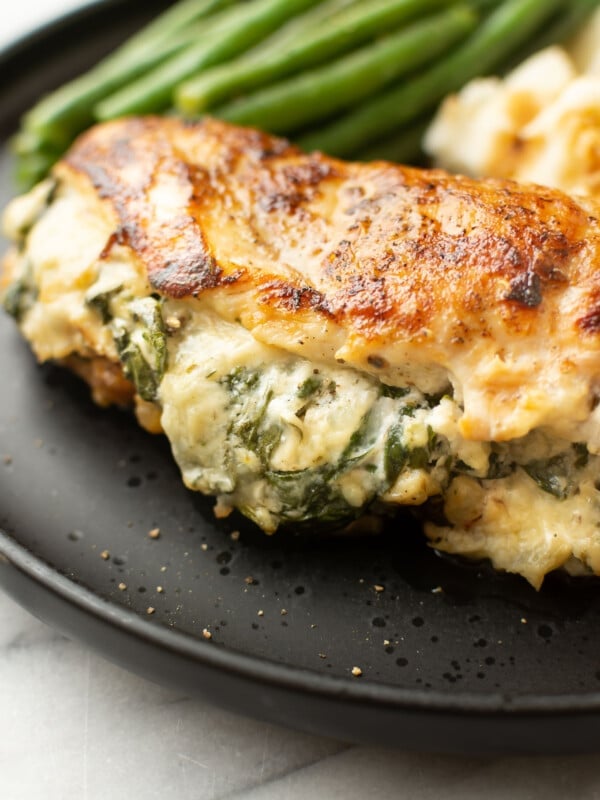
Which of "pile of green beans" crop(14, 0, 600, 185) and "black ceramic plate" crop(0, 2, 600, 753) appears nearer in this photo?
"black ceramic plate" crop(0, 2, 600, 753)

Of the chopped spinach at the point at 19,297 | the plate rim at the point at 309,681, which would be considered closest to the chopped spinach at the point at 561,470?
the plate rim at the point at 309,681

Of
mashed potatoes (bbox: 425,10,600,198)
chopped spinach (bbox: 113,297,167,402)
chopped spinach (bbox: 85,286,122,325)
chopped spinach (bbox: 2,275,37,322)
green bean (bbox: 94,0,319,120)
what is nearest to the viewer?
chopped spinach (bbox: 113,297,167,402)

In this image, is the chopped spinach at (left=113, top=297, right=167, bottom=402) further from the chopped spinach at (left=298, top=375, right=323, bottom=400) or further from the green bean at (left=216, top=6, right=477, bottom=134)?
the green bean at (left=216, top=6, right=477, bottom=134)

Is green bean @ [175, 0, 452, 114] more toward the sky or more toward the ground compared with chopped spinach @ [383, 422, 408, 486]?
more toward the sky

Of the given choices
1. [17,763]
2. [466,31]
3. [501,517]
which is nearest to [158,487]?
[17,763]

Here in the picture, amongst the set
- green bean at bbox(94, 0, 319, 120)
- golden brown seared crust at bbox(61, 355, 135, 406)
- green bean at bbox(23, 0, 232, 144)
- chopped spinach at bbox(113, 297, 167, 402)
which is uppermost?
green bean at bbox(23, 0, 232, 144)

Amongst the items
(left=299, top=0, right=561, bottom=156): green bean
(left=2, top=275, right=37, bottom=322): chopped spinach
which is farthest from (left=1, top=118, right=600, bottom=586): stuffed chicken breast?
(left=299, top=0, right=561, bottom=156): green bean

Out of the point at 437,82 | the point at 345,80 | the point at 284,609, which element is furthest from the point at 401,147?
the point at 284,609
